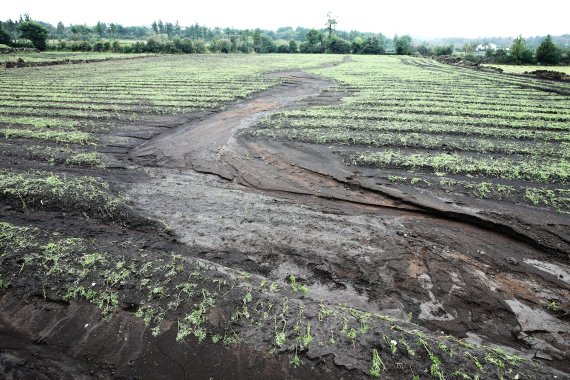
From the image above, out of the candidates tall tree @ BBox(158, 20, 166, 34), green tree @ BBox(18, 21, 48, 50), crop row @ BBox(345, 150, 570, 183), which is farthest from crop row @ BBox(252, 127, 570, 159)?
tall tree @ BBox(158, 20, 166, 34)

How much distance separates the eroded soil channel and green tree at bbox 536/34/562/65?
41.9 metres

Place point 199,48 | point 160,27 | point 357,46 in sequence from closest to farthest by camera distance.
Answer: point 199,48 → point 357,46 → point 160,27

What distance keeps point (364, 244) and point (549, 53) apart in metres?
44.5

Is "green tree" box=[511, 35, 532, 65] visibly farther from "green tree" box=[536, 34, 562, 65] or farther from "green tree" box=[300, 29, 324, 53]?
"green tree" box=[300, 29, 324, 53]

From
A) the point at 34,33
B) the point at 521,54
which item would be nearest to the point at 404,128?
the point at 521,54

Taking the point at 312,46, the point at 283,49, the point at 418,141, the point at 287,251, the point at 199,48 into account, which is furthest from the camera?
the point at 283,49

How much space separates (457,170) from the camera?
7215 millimetres

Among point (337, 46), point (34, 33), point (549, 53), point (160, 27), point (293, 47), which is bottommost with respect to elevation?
point (549, 53)

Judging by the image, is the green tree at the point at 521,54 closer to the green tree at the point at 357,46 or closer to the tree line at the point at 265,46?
the tree line at the point at 265,46

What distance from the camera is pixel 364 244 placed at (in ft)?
16.5

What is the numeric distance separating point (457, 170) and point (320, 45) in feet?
200

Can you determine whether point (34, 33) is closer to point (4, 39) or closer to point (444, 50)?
point (4, 39)

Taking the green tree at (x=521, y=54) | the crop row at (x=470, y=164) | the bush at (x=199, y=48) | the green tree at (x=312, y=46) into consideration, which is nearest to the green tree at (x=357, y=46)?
the green tree at (x=312, y=46)

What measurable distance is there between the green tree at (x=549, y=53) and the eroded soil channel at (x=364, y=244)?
1651 inches
